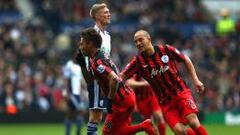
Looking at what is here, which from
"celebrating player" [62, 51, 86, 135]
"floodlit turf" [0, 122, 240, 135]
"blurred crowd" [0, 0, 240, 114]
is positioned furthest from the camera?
"blurred crowd" [0, 0, 240, 114]

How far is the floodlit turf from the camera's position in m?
21.2

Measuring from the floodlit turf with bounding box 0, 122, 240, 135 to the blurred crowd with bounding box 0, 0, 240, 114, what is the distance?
0.84 metres

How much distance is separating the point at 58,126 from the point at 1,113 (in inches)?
85.3

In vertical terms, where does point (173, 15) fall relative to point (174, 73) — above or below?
above

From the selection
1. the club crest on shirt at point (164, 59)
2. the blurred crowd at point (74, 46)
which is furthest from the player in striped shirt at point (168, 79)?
the blurred crowd at point (74, 46)

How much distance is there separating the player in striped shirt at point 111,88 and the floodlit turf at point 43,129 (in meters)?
7.78

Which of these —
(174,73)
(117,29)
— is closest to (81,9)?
(117,29)

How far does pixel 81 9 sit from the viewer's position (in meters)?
30.1

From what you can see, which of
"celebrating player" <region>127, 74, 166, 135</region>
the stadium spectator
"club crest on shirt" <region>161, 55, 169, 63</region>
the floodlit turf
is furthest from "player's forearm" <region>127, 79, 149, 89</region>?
the stadium spectator

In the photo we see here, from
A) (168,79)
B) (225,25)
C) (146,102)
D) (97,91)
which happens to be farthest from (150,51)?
(225,25)

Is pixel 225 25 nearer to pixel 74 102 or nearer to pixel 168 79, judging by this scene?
pixel 74 102

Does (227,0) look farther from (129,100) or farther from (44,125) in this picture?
(129,100)

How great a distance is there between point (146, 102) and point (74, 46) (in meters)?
10.6

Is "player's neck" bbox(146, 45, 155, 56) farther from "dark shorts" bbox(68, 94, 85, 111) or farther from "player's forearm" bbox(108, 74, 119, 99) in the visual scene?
"dark shorts" bbox(68, 94, 85, 111)
